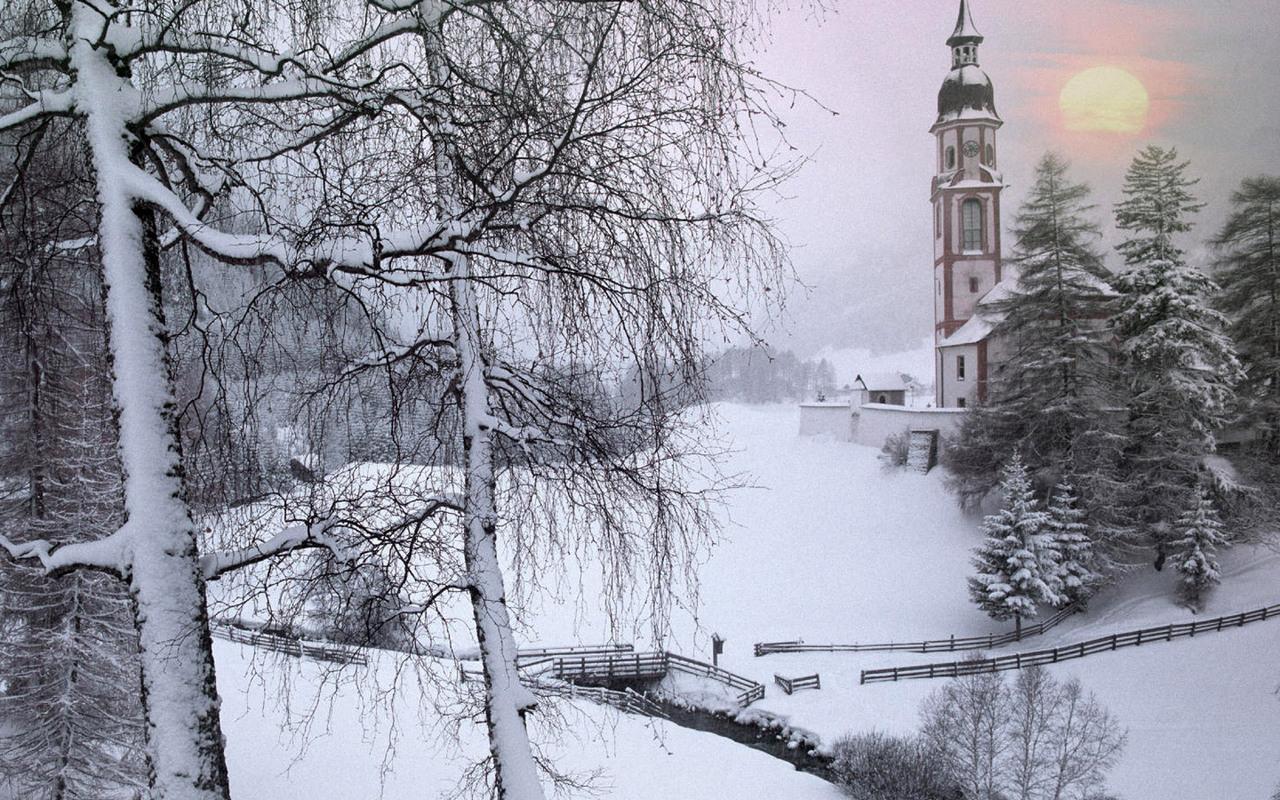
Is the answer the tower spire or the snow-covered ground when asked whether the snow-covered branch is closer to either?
the snow-covered ground

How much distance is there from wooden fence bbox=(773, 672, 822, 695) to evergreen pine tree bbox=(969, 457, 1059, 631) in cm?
470

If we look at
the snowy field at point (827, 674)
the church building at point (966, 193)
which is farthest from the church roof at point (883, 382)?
the snowy field at point (827, 674)

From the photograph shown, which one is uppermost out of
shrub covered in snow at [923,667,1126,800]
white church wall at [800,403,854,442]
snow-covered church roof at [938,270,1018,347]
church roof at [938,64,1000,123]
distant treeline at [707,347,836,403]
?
church roof at [938,64,1000,123]

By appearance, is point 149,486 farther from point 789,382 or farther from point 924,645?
point 789,382

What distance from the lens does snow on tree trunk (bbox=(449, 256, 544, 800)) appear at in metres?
2.84

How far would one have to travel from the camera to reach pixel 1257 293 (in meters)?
18.6

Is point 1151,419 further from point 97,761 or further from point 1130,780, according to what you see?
point 97,761

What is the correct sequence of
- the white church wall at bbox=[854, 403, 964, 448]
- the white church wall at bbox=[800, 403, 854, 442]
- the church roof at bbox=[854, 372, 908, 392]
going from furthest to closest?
the church roof at bbox=[854, 372, 908, 392]
the white church wall at bbox=[800, 403, 854, 442]
the white church wall at bbox=[854, 403, 964, 448]

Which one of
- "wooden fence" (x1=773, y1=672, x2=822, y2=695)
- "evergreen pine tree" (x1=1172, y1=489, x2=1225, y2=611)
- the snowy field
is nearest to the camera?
the snowy field

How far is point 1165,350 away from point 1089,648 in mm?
7242

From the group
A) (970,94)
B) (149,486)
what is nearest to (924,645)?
(149,486)

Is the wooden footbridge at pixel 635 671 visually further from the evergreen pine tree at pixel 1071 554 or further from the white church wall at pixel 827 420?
the white church wall at pixel 827 420

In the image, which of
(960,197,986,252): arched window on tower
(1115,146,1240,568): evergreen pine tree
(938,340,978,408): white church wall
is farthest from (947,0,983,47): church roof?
(1115,146,1240,568): evergreen pine tree

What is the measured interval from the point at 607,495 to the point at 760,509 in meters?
23.6
